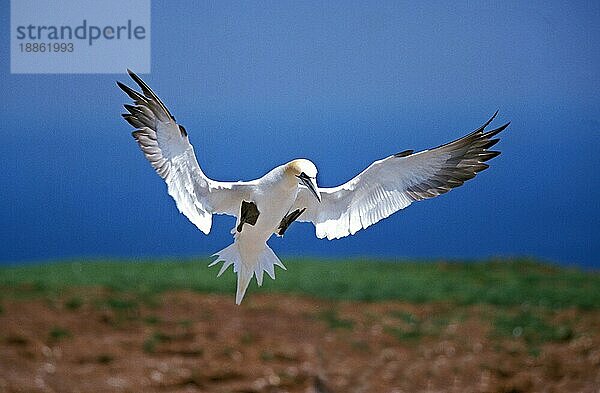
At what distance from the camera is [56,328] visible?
4465 mm

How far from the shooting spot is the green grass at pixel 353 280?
15.1ft

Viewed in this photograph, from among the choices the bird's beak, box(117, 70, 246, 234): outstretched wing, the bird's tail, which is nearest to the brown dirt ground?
the bird's tail

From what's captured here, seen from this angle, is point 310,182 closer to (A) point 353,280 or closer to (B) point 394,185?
(B) point 394,185

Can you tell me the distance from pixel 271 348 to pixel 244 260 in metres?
2.05

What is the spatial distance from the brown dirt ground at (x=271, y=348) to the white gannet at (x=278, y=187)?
6.38 ft

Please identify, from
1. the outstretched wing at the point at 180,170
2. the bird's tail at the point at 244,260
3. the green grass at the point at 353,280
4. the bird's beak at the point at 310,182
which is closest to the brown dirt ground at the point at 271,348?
the green grass at the point at 353,280

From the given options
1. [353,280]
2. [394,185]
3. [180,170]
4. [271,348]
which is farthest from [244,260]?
[353,280]

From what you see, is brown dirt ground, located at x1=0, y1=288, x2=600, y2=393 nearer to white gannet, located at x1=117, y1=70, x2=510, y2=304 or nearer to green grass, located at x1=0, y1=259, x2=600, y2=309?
green grass, located at x1=0, y1=259, x2=600, y2=309

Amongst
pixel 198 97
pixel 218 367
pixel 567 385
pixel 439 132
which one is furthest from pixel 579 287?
pixel 198 97

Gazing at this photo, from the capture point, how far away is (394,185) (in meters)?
2.49

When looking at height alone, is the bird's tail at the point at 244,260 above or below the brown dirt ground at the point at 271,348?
above

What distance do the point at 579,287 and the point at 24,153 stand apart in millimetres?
2881

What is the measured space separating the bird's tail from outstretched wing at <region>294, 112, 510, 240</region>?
0.55 ft

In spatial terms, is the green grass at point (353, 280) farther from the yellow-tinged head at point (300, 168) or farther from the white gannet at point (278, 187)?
the yellow-tinged head at point (300, 168)
